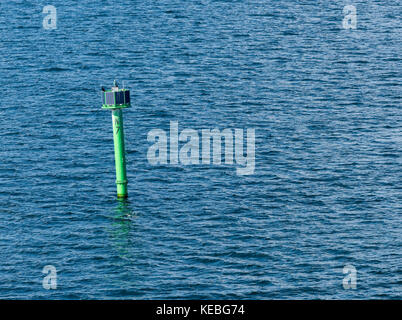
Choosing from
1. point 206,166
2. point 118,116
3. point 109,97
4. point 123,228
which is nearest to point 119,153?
point 118,116

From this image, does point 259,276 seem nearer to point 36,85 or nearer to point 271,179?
point 271,179

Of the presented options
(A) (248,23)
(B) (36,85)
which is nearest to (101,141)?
(B) (36,85)

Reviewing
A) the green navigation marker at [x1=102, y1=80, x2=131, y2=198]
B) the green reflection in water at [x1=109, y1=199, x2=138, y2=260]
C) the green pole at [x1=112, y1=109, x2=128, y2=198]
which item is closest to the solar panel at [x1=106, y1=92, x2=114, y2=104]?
the green navigation marker at [x1=102, y1=80, x2=131, y2=198]

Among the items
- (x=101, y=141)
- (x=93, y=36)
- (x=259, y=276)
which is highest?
(x=93, y=36)

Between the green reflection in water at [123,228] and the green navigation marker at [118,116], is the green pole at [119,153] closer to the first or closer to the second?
the green navigation marker at [118,116]

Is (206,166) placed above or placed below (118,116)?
below

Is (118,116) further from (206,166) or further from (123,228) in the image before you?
(206,166)

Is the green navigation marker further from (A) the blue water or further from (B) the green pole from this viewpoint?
(A) the blue water

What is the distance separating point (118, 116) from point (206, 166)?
12.3 metres

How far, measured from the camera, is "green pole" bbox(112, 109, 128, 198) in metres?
64.8

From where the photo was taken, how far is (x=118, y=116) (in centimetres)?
6481

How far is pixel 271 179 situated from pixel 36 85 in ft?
127
